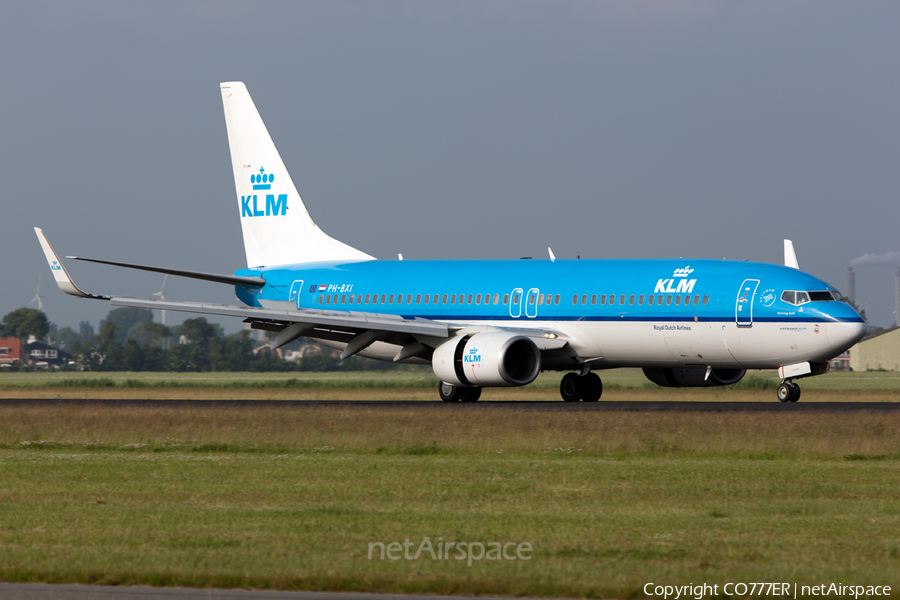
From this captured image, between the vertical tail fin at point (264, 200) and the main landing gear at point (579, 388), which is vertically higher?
the vertical tail fin at point (264, 200)

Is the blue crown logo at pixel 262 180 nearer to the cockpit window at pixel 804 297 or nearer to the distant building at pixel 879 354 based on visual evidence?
the cockpit window at pixel 804 297

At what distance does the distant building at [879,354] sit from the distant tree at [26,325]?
83298 mm

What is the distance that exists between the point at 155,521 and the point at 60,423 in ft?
42.7

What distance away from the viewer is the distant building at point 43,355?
5103 inches

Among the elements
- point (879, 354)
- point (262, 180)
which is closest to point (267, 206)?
point (262, 180)

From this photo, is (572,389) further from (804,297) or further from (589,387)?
(804,297)

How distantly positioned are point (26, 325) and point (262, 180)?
9625 centimetres

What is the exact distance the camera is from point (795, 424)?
74.2 feet

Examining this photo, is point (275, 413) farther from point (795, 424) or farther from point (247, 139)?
point (247, 139)

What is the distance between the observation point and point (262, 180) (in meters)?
43.4

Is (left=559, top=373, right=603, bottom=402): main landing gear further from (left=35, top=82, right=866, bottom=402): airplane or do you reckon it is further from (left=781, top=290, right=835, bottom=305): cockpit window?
(left=781, top=290, right=835, bottom=305): cockpit window

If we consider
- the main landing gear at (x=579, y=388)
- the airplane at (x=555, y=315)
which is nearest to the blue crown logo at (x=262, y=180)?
the airplane at (x=555, y=315)

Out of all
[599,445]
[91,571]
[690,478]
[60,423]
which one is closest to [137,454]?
[60,423]

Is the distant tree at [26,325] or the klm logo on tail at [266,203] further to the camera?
the distant tree at [26,325]
